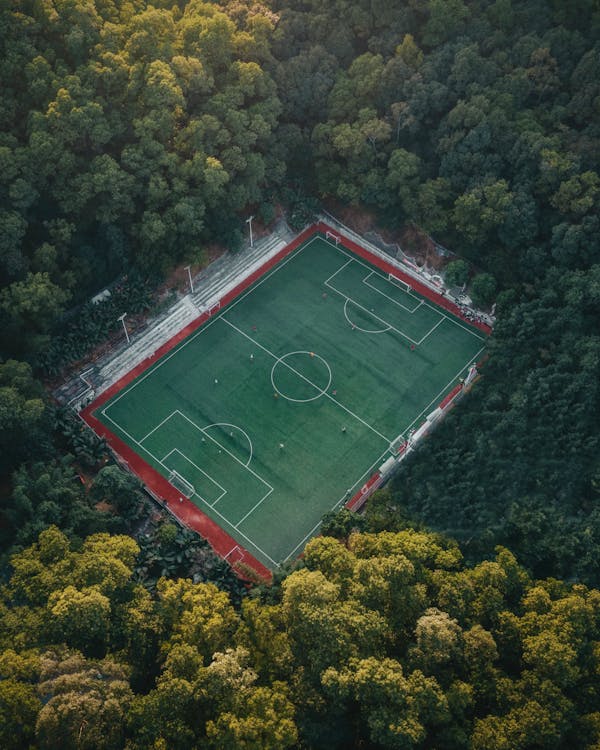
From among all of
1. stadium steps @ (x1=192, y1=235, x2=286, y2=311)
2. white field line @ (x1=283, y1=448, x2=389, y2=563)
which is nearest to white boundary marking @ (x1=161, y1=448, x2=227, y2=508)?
white field line @ (x1=283, y1=448, x2=389, y2=563)

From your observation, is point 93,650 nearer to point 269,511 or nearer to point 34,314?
point 269,511

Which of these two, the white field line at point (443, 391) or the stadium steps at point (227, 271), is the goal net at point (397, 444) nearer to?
the white field line at point (443, 391)

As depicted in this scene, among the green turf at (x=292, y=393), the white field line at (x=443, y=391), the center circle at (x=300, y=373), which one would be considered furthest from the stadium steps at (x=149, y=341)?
the white field line at (x=443, y=391)

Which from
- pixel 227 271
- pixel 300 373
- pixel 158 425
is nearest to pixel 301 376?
pixel 300 373

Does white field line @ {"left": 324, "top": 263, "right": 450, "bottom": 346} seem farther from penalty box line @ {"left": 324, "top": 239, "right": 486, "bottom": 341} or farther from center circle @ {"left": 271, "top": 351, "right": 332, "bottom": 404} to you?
center circle @ {"left": 271, "top": 351, "right": 332, "bottom": 404}

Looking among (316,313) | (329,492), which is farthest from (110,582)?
(316,313)

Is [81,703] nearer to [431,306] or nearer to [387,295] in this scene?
[387,295]
